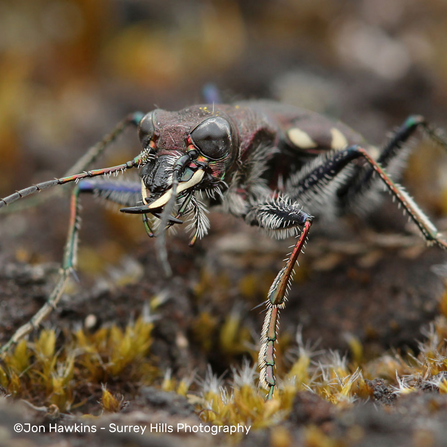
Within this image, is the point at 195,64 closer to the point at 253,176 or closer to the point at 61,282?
the point at 253,176

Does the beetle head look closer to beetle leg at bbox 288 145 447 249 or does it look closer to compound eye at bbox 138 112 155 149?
compound eye at bbox 138 112 155 149

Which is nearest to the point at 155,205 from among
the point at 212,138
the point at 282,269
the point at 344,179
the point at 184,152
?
the point at 184,152

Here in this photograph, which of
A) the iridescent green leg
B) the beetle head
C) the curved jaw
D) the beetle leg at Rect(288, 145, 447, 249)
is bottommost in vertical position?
the iridescent green leg

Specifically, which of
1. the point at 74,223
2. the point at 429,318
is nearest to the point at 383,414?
the point at 429,318

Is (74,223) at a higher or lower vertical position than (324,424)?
higher

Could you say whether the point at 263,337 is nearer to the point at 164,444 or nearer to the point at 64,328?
the point at 164,444

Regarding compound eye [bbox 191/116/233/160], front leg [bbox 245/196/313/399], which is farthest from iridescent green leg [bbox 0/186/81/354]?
front leg [bbox 245/196/313/399]
